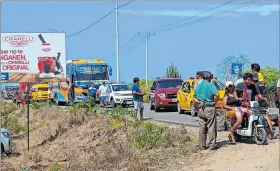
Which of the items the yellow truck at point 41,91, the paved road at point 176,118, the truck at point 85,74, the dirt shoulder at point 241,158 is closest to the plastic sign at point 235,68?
the paved road at point 176,118

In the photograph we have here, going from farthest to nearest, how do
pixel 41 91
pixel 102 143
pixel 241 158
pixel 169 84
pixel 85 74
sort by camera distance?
1. pixel 41 91
2. pixel 85 74
3. pixel 169 84
4. pixel 102 143
5. pixel 241 158

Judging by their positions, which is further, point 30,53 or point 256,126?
point 30,53

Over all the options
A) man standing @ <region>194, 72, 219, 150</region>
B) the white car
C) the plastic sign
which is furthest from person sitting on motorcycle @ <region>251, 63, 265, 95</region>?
the white car

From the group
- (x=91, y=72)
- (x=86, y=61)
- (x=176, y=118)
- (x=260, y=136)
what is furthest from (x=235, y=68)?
(x=86, y=61)

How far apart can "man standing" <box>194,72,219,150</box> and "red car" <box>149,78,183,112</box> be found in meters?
14.9

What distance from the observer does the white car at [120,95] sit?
33469mm

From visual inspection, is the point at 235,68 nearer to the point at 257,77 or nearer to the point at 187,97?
the point at 187,97

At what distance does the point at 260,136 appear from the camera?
12453mm

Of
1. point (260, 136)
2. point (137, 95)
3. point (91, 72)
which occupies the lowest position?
point (260, 136)

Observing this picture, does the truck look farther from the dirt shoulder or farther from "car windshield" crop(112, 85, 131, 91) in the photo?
the dirt shoulder

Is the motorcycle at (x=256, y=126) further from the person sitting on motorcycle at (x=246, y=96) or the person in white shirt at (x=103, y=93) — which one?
the person in white shirt at (x=103, y=93)

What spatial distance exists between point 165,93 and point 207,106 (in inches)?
597

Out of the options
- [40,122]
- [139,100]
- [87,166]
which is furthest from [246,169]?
[40,122]

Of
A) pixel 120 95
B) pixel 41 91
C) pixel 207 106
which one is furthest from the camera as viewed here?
pixel 41 91
